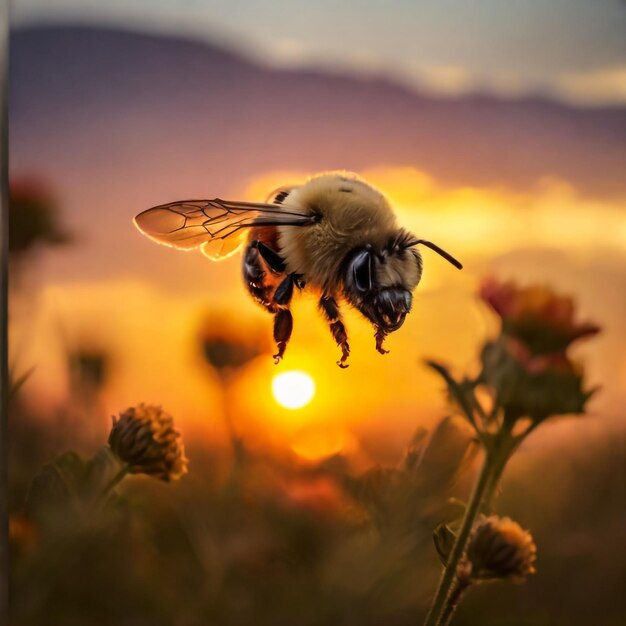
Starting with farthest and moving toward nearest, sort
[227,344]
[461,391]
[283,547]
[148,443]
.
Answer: [227,344]
[283,547]
[148,443]
[461,391]

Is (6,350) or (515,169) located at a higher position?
(515,169)

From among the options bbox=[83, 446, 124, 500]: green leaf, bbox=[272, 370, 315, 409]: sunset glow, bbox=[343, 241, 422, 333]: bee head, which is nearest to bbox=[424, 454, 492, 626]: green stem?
bbox=[343, 241, 422, 333]: bee head

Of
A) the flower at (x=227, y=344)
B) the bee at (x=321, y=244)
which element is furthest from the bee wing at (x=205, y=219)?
the flower at (x=227, y=344)

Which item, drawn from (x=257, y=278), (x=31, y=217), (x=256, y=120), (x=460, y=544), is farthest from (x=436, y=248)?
(x=31, y=217)

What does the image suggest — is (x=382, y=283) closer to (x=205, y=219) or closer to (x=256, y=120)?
(x=205, y=219)

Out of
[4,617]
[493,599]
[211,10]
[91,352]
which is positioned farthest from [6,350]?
[493,599]

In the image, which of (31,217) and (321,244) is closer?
(321,244)

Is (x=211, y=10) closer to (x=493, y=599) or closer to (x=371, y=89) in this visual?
(x=371, y=89)

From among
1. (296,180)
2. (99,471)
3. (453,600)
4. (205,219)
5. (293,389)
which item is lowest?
(453,600)
